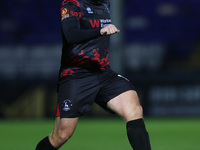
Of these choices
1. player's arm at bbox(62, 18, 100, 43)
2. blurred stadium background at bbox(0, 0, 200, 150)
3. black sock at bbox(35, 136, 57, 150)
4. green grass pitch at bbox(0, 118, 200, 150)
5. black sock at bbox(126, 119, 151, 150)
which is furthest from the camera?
blurred stadium background at bbox(0, 0, 200, 150)

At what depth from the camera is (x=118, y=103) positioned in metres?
4.86

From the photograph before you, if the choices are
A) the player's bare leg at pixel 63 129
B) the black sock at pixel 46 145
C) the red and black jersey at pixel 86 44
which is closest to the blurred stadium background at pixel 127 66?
the black sock at pixel 46 145

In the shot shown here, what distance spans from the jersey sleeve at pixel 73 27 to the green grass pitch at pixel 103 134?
293cm

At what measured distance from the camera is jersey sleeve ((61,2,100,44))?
450 cm

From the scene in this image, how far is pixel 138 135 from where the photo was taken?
4.65m

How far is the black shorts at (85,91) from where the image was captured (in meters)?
4.91

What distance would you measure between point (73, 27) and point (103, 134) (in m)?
5.44

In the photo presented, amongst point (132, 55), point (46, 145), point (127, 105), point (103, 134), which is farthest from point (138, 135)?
point (132, 55)

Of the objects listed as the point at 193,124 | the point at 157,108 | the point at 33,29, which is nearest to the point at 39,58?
the point at 33,29

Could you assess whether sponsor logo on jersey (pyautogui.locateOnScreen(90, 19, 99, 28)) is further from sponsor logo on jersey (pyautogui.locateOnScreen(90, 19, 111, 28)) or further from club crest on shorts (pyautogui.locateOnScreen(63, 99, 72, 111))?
club crest on shorts (pyautogui.locateOnScreen(63, 99, 72, 111))

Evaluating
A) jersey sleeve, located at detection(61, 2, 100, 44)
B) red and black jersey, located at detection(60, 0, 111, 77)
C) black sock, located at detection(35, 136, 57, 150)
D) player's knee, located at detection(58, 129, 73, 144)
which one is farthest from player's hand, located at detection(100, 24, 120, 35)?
black sock, located at detection(35, 136, 57, 150)

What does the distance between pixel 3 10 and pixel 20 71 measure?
639 cm

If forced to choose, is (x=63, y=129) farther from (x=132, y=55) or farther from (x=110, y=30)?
(x=132, y=55)

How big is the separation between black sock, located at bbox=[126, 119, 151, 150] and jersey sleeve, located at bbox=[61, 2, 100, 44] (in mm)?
901
